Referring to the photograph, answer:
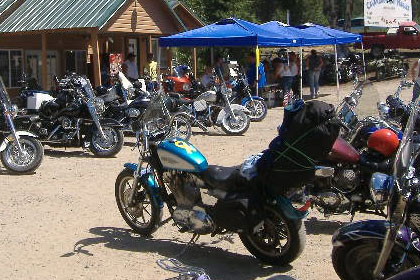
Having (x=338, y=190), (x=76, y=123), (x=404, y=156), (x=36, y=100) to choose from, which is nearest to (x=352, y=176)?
(x=338, y=190)

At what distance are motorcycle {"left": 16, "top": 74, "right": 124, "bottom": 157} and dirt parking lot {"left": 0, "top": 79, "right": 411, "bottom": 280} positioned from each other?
5.14 ft

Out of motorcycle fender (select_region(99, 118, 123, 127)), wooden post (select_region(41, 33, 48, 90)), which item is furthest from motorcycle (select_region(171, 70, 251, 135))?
wooden post (select_region(41, 33, 48, 90))

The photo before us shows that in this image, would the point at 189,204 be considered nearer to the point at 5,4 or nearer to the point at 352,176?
the point at 352,176

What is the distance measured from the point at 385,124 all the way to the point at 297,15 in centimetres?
3779

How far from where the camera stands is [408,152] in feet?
12.4

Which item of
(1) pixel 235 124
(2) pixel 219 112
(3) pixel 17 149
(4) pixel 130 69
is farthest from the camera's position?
(4) pixel 130 69

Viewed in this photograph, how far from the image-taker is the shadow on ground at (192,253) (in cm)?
507

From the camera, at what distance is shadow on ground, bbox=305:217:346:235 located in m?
6.26

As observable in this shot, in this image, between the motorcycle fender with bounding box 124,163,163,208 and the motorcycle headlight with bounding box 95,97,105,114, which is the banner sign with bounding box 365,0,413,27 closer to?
the motorcycle headlight with bounding box 95,97,105,114

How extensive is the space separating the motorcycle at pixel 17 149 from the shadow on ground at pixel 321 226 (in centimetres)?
443

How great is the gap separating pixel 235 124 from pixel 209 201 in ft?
26.6

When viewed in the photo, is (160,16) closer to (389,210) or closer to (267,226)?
(267,226)

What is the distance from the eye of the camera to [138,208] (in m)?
5.98

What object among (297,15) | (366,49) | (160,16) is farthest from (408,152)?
(297,15)
